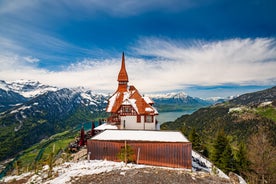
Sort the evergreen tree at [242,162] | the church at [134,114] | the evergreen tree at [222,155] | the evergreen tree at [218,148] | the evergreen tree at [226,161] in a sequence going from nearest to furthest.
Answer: the church at [134,114], the evergreen tree at [226,161], the evergreen tree at [222,155], the evergreen tree at [242,162], the evergreen tree at [218,148]

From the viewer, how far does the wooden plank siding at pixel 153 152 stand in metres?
19.9

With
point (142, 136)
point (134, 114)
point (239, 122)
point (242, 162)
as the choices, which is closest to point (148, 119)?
point (134, 114)

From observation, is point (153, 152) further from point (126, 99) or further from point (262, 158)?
point (262, 158)

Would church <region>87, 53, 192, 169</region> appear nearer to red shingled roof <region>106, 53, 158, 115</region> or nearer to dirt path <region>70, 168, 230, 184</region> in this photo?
dirt path <region>70, 168, 230, 184</region>

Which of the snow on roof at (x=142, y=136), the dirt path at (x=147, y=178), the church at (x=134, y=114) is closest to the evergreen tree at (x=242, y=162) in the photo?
the church at (x=134, y=114)

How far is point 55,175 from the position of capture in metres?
16.5

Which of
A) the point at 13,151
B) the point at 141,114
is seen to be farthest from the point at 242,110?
the point at 13,151

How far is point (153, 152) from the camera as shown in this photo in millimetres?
20594

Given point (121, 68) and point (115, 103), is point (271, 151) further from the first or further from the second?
point (121, 68)

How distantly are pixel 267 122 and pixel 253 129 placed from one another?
10777 mm

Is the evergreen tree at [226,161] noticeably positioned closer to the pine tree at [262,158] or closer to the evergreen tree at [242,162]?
the evergreen tree at [242,162]

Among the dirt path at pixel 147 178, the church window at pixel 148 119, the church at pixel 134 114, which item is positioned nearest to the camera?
the dirt path at pixel 147 178

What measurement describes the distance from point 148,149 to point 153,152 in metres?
0.58

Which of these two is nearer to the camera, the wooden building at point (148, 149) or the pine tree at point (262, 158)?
the wooden building at point (148, 149)
